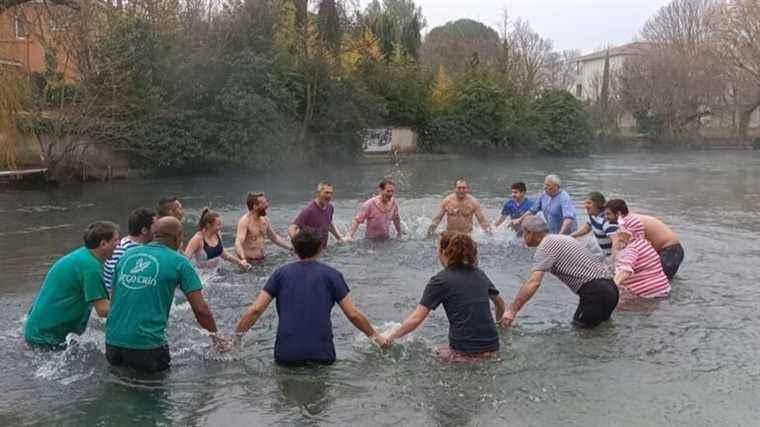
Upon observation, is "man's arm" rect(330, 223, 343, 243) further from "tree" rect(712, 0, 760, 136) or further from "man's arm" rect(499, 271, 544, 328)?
"tree" rect(712, 0, 760, 136)

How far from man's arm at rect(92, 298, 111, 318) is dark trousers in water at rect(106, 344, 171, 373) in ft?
0.98

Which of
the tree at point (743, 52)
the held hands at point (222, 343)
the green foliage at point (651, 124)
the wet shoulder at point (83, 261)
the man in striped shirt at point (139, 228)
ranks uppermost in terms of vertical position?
the tree at point (743, 52)

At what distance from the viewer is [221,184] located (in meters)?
29.1

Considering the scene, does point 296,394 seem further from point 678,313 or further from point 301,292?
point 678,313

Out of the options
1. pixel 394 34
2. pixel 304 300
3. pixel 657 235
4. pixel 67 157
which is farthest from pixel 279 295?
pixel 394 34

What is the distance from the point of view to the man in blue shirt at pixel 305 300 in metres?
6.07

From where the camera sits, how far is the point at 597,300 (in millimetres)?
7781

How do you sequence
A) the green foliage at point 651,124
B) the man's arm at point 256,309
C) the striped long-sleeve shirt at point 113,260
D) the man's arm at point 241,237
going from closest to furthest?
the man's arm at point 256,309 → the striped long-sleeve shirt at point 113,260 → the man's arm at point 241,237 → the green foliage at point 651,124

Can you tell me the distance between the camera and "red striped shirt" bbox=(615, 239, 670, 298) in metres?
9.39

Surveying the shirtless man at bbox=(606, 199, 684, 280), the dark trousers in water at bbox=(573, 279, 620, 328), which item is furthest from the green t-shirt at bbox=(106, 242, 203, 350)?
the shirtless man at bbox=(606, 199, 684, 280)


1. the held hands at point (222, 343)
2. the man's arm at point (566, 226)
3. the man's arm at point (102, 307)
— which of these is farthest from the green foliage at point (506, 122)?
the man's arm at point (102, 307)

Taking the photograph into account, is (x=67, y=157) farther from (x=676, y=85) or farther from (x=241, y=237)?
(x=676, y=85)

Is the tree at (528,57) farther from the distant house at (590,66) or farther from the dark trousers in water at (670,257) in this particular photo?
the dark trousers in water at (670,257)

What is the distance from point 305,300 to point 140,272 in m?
1.34
